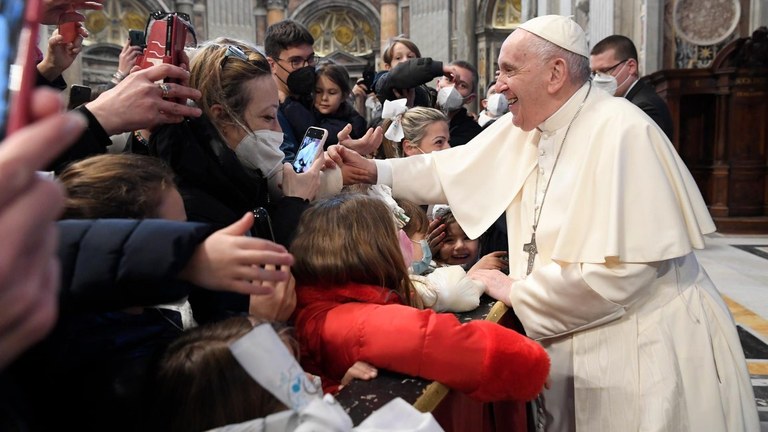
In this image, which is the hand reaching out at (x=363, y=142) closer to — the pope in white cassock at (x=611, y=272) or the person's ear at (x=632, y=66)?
the pope in white cassock at (x=611, y=272)

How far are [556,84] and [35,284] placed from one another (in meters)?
2.21

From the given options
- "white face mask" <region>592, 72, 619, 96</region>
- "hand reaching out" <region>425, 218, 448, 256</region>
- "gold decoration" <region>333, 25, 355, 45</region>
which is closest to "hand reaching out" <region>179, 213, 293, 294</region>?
"hand reaching out" <region>425, 218, 448, 256</region>

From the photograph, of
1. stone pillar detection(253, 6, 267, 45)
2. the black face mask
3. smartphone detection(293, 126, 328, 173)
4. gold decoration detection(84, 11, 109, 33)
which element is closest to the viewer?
smartphone detection(293, 126, 328, 173)

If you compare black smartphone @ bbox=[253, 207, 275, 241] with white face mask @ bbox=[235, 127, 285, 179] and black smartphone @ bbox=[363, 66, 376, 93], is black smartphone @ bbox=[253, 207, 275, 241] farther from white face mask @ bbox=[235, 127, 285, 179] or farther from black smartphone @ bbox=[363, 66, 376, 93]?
black smartphone @ bbox=[363, 66, 376, 93]

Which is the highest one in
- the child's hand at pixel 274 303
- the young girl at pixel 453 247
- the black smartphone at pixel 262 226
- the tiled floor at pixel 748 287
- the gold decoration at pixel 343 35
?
the gold decoration at pixel 343 35

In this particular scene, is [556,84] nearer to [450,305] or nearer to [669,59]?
[450,305]

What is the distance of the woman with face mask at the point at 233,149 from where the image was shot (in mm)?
1892

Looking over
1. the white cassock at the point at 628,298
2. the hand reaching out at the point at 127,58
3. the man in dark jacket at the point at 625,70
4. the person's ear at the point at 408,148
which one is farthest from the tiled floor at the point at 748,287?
the hand reaching out at the point at 127,58

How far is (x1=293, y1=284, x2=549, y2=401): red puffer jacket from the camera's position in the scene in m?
1.54

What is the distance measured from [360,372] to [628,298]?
111cm

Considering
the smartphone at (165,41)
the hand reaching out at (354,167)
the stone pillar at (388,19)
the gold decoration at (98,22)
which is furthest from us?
the stone pillar at (388,19)

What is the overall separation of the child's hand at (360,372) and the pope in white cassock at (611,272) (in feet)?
3.07

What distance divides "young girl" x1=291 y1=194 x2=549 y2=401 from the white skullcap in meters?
1.11

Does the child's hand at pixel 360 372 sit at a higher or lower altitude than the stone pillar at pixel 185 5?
lower
